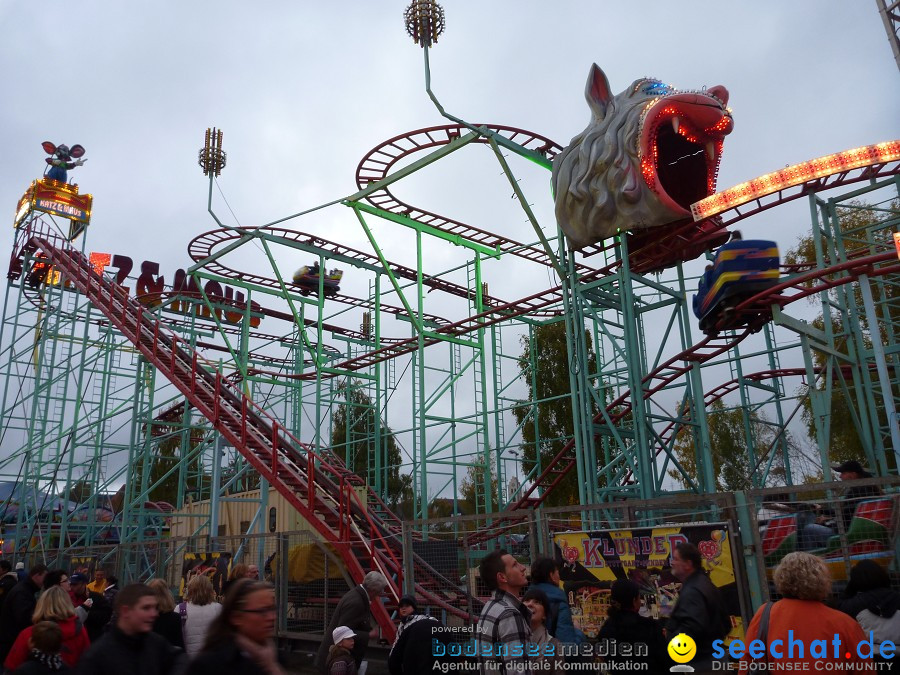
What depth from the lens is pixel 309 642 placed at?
1123 cm

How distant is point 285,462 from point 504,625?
11885 mm

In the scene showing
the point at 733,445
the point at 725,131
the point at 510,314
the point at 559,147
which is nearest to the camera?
the point at 725,131

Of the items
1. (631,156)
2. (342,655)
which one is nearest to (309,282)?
(631,156)

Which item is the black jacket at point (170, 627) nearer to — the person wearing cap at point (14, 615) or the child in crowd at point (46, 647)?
the child in crowd at point (46, 647)

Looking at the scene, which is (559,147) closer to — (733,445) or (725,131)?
(725,131)

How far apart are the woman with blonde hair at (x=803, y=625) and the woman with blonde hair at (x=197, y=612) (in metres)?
4.39

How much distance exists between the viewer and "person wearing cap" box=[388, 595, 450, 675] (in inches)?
198

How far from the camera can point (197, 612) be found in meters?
6.31

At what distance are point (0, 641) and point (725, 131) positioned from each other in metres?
13.7

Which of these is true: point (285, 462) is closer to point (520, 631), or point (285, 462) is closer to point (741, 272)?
point (741, 272)

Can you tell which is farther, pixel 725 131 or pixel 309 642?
pixel 725 131

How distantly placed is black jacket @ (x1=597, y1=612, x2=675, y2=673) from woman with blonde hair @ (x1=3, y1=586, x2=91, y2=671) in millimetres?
3676

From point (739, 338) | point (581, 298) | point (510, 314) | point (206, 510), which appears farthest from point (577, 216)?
point (206, 510)

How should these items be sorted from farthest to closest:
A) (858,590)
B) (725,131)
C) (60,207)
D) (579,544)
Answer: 1. (60,207)
2. (725,131)
3. (579,544)
4. (858,590)
